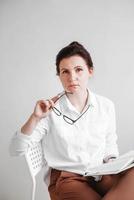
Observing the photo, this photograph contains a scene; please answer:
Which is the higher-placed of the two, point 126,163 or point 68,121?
point 68,121

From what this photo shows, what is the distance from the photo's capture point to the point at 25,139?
1.43 metres

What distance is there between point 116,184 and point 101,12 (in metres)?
1.07

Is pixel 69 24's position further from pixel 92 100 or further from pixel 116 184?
pixel 116 184

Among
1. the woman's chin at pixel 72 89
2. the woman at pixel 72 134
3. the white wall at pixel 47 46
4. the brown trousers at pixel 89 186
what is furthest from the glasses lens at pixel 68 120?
the white wall at pixel 47 46

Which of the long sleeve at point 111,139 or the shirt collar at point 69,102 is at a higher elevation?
the shirt collar at point 69,102

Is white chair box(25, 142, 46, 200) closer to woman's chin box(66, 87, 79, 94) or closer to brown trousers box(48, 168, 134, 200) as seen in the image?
brown trousers box(48, 168, 134, 200)

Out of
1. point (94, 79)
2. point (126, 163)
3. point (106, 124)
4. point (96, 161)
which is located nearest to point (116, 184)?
point (126, 163)

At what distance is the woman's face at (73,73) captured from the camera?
4.96ft

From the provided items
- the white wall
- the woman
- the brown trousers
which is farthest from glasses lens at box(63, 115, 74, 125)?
the white wall

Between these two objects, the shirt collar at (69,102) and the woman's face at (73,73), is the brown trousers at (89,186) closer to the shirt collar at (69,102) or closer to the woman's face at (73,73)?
the shirt collar at (69,102)

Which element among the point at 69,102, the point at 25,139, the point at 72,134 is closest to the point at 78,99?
the point at 69,102

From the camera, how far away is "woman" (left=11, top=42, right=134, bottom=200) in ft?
4.76

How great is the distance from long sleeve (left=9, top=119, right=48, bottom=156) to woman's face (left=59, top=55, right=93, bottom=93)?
206mm

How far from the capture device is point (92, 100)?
1.61m
